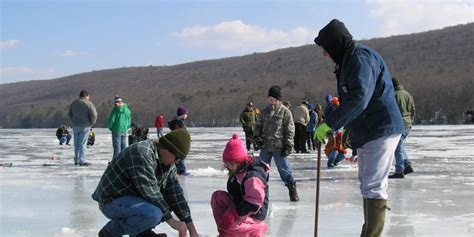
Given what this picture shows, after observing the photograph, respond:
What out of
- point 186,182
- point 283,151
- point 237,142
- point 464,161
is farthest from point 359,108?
point 464,161

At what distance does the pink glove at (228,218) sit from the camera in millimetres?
4125

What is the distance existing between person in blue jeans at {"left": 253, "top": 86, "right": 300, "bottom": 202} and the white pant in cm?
295

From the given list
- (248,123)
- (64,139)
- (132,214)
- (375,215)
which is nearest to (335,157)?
(248,123)

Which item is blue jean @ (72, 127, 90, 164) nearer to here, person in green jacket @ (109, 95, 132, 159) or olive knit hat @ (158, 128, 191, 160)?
person in green jacket @ (109, 95, 132, 159)

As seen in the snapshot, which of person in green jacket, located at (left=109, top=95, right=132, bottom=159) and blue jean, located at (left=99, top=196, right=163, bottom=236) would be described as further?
person in green jacket, located at (left=109, top=95, right=132, bottom=159)

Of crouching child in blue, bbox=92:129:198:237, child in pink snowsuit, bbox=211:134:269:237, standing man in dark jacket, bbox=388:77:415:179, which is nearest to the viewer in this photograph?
crouching child in blue, bbox=92:129:198:237

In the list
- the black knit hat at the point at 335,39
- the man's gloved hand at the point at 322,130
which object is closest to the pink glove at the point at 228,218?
the man's gloved hand at the point at 322,130

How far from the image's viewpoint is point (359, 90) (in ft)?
12.0

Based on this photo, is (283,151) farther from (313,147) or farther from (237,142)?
(313,147)

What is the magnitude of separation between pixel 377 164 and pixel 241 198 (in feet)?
3.19

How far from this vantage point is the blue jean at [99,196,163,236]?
3936 millimetres

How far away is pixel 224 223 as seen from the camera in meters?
4.16

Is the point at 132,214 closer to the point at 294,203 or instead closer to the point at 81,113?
the point at 294,203

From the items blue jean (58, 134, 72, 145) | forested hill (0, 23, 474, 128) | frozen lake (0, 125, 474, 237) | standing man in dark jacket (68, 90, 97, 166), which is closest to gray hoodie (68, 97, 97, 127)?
standing man in dark jacket (68, 90, 97, 166)
